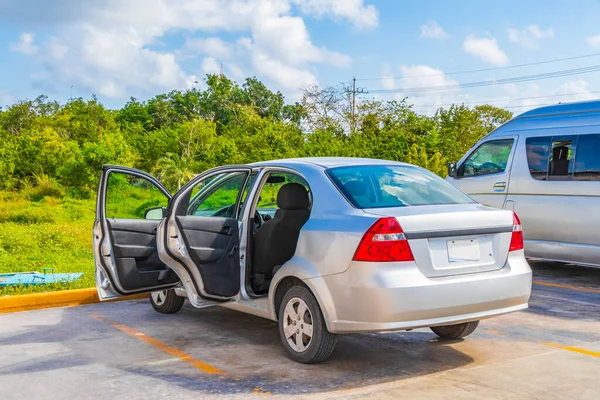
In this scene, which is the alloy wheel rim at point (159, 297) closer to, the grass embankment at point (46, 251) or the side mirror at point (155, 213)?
the side mirror at point (155, 213)

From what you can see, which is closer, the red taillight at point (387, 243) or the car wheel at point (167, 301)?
the red taillight at point (387, 243)

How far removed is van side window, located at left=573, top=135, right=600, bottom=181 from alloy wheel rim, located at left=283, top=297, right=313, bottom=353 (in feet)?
17.3

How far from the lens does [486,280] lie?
5.07 metres

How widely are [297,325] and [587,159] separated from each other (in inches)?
212

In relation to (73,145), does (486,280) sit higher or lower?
lower

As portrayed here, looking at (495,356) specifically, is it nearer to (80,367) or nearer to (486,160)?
(80,367)

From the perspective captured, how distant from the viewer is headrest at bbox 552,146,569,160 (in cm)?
927

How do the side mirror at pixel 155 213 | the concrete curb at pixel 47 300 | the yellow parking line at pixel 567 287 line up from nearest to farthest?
the side mirror at pixel 155 213 < the concrete curb at pixel 47 300 < the yellow parking line at pixel 567 287

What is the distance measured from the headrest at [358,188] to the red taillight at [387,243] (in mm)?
539

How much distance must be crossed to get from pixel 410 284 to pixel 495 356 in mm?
1334

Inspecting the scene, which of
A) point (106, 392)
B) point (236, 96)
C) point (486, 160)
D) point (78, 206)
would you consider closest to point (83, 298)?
point (106, 392)

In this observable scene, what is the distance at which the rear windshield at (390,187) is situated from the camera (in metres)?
5.29

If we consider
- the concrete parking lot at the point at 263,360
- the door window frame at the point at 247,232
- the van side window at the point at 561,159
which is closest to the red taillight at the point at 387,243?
the concrete parking lot at the point at 263,360

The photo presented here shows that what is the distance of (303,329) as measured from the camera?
210 inches
